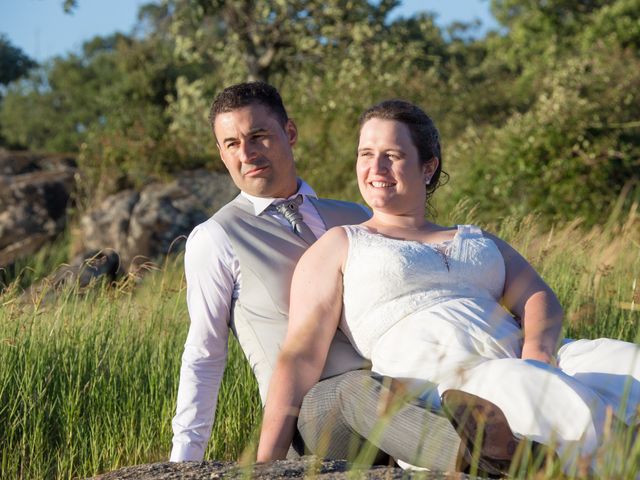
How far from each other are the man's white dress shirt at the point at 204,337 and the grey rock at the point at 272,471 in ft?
2.25

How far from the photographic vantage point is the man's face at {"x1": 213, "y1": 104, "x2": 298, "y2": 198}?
3.96 m

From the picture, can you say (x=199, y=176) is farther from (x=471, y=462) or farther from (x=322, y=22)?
A: (x=471, y=462)

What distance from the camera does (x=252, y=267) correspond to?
376 centimetres

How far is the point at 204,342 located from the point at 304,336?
1.66 ft

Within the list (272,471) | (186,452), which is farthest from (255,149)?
(272,471)

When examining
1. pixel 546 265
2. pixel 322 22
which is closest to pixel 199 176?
pixel 322 22

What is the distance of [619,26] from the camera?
61.0 feet

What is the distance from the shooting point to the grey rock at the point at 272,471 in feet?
8.54

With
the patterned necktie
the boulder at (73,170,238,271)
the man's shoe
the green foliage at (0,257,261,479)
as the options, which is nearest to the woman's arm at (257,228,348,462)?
the patterned necktie

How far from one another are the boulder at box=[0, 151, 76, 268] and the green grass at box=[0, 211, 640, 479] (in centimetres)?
893

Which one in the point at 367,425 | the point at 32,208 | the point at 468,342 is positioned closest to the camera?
the point at 367,425

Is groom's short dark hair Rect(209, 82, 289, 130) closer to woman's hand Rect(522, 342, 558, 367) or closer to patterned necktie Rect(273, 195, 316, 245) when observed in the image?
patterned necktie Rect(273, 195, 316, 245)

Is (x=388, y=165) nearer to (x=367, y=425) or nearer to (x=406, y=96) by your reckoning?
(x=367, y=425)

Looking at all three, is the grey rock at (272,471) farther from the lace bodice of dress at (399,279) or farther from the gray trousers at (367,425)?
the lace bodice of dress at (399,279)
